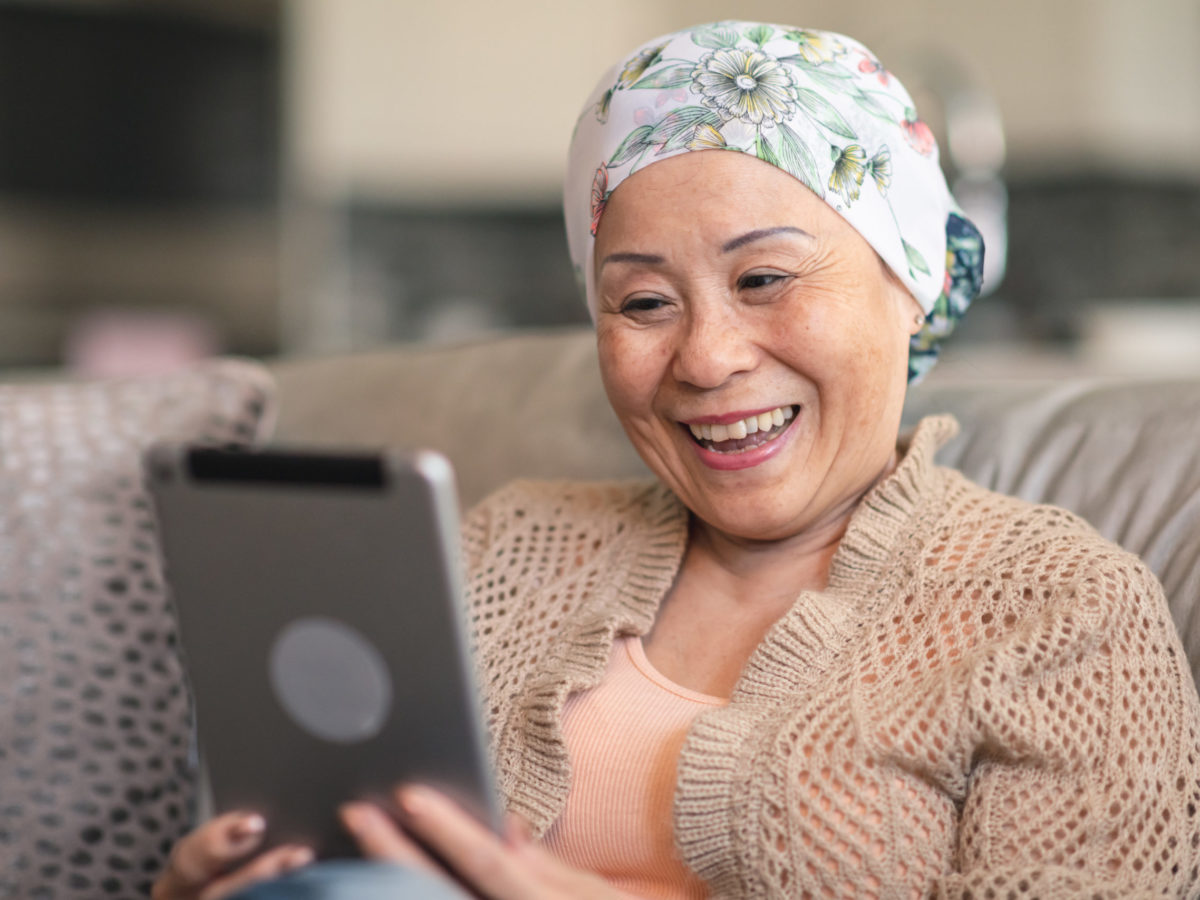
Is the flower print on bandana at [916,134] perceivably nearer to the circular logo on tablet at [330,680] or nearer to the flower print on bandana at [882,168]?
the flower print on bandana at [882,168]

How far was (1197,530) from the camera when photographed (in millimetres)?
1079

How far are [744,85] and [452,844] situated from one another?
655 millimetres

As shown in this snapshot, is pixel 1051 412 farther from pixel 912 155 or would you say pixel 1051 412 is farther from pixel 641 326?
pixel 641 326

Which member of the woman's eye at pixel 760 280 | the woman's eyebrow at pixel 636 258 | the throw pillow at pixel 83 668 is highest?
the woman's eyebrow at pixel 636 258

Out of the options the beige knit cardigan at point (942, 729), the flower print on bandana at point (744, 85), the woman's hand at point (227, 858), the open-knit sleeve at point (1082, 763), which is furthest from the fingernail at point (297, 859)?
the flower print on bandana at point (744, 85)

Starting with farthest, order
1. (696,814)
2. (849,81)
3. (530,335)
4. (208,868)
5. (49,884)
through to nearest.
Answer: (530,335), (49,884), (849,81), (696,814), (208,868)

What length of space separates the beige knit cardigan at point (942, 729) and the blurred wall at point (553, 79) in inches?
149

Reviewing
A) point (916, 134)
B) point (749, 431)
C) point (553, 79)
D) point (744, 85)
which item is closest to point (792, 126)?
point (744, 85)

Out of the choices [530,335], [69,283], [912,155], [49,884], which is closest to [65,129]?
[69,283]

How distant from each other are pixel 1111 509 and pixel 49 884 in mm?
1108

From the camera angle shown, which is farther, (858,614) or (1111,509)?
(1111,509)

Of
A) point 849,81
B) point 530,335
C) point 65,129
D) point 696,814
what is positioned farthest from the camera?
point 65,129

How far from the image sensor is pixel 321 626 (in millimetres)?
728

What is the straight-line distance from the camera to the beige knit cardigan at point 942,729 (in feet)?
2.80
